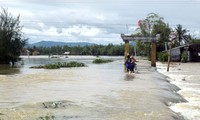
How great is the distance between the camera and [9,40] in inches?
2282

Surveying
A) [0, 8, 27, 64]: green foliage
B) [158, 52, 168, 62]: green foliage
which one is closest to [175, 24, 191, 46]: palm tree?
[158, 52, 168, 62]: green foliage

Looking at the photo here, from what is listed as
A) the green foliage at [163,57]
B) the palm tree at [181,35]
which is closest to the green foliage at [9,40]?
the green foliage at [163,57]

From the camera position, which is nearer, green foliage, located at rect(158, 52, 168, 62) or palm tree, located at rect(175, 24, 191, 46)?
green foliage, located at rect(158, 52, 168, 62)

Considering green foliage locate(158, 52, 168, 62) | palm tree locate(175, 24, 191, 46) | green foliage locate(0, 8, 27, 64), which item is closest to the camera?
green foliage locate(0, 8, 27, 64)

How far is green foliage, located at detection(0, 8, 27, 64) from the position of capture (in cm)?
5722

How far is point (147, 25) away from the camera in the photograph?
8750cm

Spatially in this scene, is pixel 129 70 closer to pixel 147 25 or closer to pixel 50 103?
pixel 50 103

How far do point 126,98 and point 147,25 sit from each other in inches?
2890

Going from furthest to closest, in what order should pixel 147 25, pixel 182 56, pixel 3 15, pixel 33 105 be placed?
pixel 147 25 < pixel 182 56 < pixel 3 15 < pixel 33 105

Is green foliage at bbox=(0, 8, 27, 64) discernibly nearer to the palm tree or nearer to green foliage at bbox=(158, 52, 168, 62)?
green foliage at bbox=(158, 52, 168, 62)

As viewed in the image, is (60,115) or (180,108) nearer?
(60,115)

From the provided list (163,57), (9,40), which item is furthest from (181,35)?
(9,40)

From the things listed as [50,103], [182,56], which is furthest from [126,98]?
[182,56]

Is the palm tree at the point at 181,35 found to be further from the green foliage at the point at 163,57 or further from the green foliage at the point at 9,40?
the green foliage at the point at 9,40
